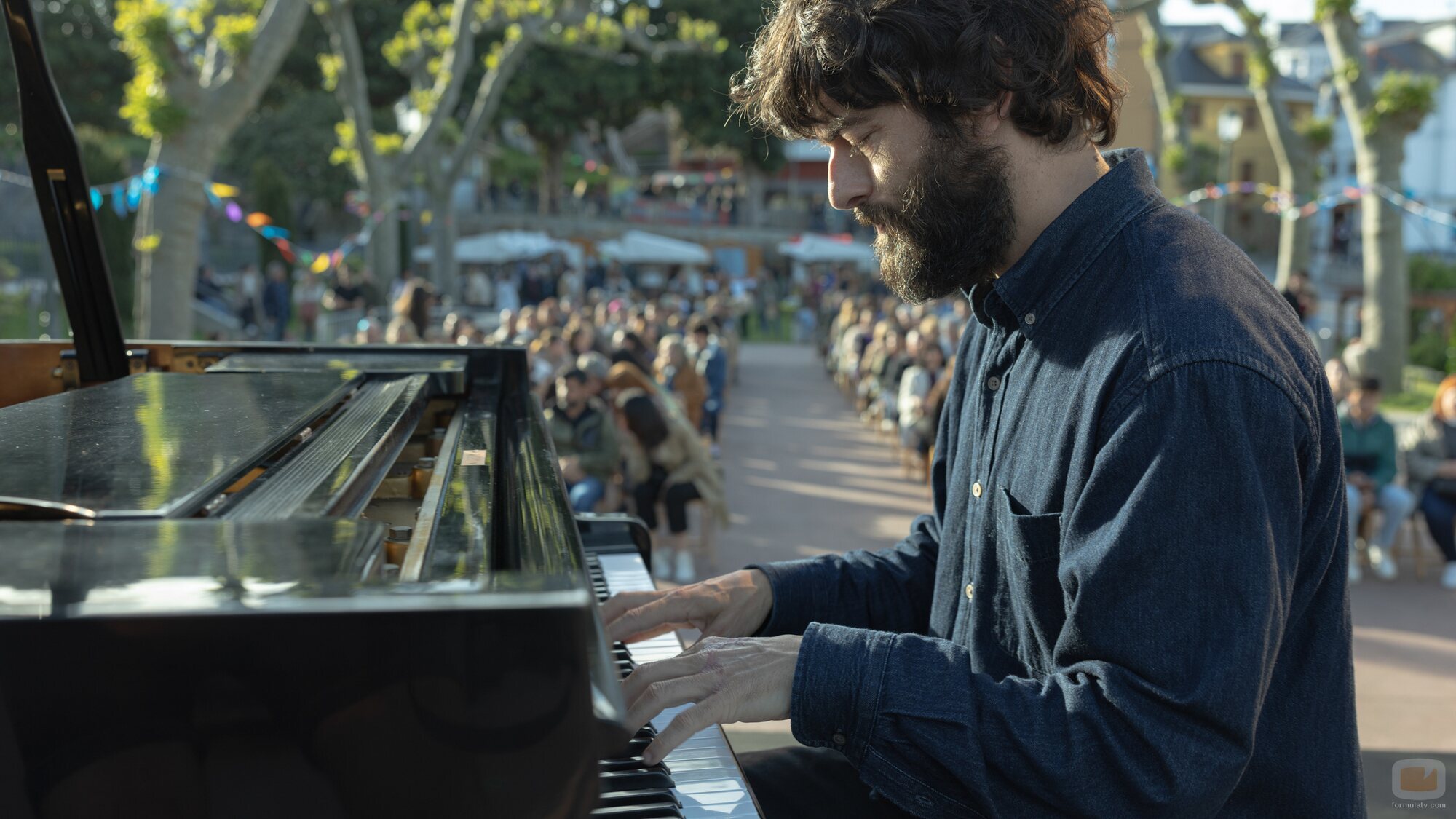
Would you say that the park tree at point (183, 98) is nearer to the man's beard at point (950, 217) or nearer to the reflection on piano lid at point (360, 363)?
the reflection on piano lid at point (360, 363)

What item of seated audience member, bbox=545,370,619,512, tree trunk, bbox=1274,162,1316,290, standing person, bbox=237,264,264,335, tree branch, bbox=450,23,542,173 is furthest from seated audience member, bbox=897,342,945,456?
standing person, bbox=237,264,264,335

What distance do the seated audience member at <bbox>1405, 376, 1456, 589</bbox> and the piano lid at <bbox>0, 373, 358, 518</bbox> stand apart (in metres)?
8.10

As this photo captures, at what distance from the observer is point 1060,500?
168 centimetres

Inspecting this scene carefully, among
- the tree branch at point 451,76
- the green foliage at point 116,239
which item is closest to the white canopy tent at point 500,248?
the green foliage at point 116,239

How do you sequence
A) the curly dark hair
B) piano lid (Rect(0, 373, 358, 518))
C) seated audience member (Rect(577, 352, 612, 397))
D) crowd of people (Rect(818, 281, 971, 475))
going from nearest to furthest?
piano lid (Rect(0, 373, 358, 518)) → the curly dark hair → seated audience member (Rect(577, 352, 612, 397)) → crowd of people (Rect(818, 281, 971, 475))

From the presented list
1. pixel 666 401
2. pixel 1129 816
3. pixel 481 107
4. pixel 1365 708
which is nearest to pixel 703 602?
pixel 1129 816

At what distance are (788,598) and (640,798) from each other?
649 mm

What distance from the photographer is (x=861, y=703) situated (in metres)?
1.54

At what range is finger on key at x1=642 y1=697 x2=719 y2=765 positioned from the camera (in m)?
1.47

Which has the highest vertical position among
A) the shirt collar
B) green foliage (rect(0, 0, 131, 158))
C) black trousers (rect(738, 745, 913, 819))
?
green foliage (rect(0, 0, 131, 158))

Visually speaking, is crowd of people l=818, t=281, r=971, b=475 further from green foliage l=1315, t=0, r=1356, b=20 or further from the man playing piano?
green foliage l=1315, t=0, r=1356, b=20

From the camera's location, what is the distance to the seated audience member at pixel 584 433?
26.1ft

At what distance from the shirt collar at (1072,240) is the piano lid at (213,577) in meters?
0.98

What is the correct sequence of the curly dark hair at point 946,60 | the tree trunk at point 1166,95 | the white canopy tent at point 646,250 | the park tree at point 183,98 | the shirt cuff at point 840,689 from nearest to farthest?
1. the shirt cuff at point 840,689
2. the curly dark hair at point 946,60
3. the park tree at point 183,98
4. the tree trunk at point 1166,95
5. the white canopy tent at point 646,250
